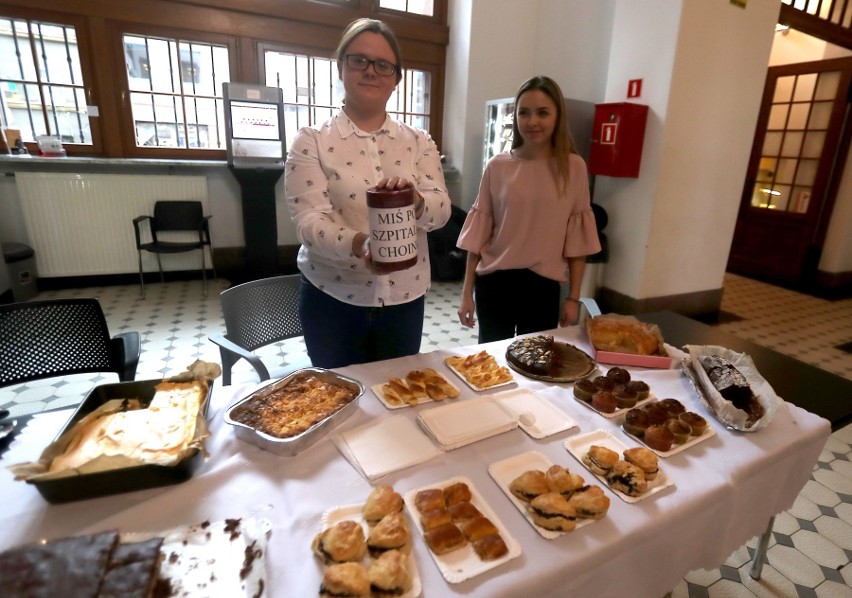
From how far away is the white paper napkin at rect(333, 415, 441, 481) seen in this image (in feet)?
2.85

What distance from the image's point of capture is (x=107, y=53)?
3619mm

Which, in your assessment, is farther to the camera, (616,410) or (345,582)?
(616,410)

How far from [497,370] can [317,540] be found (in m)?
0.65

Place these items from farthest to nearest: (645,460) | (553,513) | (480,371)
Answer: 1. (480,371)
2. (645,460)
3. (553,513)

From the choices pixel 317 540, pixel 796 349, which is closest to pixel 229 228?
pixel 317 540

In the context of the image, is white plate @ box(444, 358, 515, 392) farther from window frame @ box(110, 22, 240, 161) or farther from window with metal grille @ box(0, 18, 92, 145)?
window with metal grille @ box(0, 18, 92, 145)

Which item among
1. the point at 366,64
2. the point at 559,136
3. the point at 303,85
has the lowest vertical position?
the point at 559,136

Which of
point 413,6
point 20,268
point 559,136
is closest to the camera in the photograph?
point 559,136

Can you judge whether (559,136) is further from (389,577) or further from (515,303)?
(389,577)

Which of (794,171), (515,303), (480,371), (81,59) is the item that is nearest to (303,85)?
(81,59)

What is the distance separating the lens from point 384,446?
92 cm

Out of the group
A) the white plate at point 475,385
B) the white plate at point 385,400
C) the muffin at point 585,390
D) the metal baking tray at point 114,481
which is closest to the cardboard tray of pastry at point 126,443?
the metal baking tray at point 114,481

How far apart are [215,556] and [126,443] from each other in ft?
0.99

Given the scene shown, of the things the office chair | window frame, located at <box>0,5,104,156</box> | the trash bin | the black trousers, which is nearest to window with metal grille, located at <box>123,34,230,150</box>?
window frame, located at <box>0,5,104,156</box>
